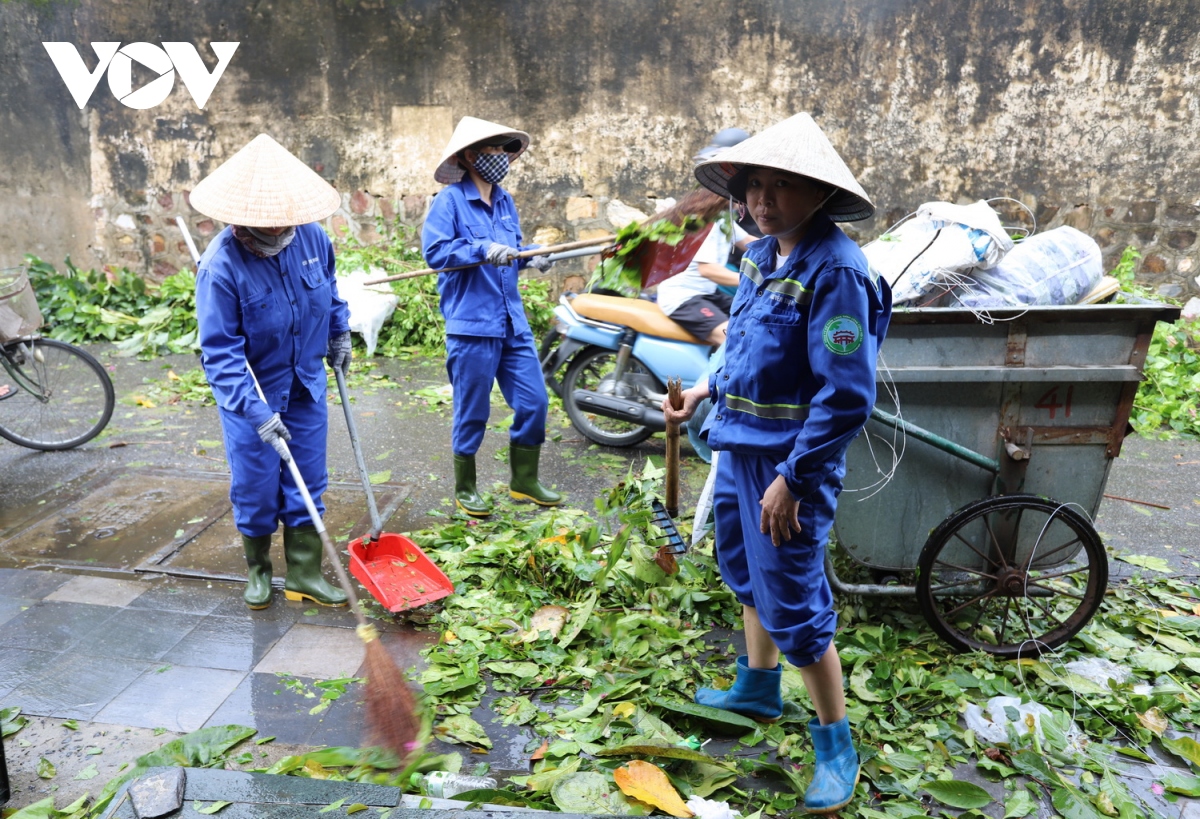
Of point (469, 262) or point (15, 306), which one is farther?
point (15, 306)

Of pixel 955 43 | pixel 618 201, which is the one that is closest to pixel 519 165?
pixel 618 201

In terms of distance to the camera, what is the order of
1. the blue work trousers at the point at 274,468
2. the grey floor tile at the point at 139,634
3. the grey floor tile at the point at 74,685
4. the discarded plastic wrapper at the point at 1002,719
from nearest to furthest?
the discarded plastic wrapper at the point at 1002,719, the grey floor tile at the point at 74,685, the grey floor tile at the point at 139,634, the blue work trousers at the point at 274,468

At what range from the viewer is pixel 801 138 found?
239cm

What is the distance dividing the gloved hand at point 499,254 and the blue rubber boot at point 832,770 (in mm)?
2713

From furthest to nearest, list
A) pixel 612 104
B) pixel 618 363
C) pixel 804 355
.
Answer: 1. pixel 612 104
2. pixel 618 363
3. pixel 804 355

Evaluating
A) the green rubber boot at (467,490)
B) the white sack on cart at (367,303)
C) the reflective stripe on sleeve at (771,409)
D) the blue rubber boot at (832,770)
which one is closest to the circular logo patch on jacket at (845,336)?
the reflective stripe on sleeve at (771,409)

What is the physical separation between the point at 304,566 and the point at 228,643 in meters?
0.49

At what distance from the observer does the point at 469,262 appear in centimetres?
450

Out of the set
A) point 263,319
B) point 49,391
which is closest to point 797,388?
point 263,319

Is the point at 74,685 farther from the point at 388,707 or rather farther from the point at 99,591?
the point at 388,707

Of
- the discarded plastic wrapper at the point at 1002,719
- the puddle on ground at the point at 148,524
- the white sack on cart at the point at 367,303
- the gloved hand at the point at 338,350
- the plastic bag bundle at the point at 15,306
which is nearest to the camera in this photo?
the discarded plastic wrapper at the point at 1002,719

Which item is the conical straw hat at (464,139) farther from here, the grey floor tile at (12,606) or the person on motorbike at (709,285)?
the grey floor tile at (12,606)

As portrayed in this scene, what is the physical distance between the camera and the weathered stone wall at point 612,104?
23.8 ft

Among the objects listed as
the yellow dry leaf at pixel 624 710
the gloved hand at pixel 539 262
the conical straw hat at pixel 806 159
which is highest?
the conical straw hat at pixel 806 159
